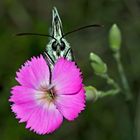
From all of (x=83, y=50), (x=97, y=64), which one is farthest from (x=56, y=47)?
(x=83, y=50)

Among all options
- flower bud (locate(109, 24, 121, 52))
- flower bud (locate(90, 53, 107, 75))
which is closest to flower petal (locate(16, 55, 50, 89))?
flower bud (locate(90, 53, 107, 75))

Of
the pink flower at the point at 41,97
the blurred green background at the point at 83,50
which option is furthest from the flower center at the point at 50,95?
the blurred green background at the point at 83,50

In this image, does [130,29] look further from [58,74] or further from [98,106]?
[58,74]

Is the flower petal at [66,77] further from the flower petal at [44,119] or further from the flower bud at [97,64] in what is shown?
the flower bud at [97,64]

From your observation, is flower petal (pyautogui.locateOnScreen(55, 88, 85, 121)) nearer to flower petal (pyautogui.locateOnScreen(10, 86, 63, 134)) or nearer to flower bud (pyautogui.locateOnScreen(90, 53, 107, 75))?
flower petal (pyautogui.locateOnScreen(10, 86, 63, 134))

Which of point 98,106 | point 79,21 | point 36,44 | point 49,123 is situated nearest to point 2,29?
point 36,44

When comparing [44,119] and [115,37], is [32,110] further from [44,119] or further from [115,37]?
[115,37]
